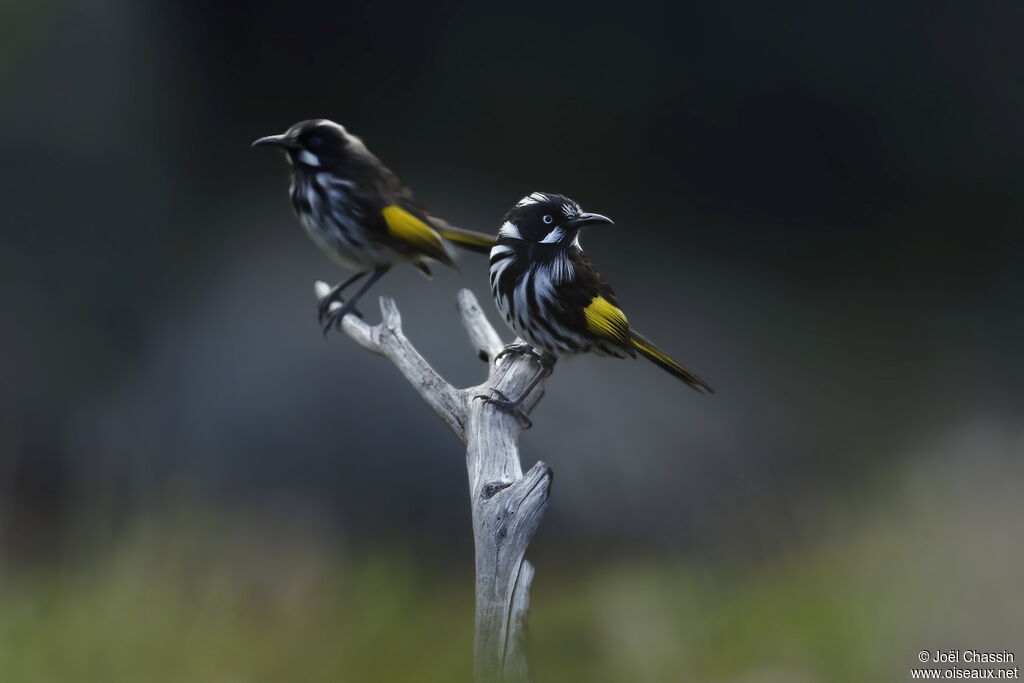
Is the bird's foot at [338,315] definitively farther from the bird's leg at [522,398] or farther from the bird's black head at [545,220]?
the bird's black head at [545,220]

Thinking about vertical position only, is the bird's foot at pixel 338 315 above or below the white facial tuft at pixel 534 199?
above

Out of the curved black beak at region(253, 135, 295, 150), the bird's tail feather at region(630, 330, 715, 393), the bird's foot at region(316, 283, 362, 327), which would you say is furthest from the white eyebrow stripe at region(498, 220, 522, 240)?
the bird's foot at region(316, 283, 362, 327)

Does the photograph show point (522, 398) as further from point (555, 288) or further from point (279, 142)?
point (279, 142)

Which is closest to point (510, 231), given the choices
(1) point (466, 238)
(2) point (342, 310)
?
(1) point (466, 238)

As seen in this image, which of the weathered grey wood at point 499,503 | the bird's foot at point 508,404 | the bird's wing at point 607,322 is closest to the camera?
the weathered grey wood at point 499,503

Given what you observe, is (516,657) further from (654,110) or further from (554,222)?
(654,110)

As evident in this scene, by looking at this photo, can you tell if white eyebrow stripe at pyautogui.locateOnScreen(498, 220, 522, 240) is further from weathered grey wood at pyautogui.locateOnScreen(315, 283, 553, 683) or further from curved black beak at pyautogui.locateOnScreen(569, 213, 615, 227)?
weathered grey wood at pyautogui.locateOnScreen(315, 283, 553, 683)

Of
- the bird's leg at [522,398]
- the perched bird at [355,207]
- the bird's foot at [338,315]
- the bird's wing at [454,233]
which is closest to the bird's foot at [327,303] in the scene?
the bird's foot at [338,315]
